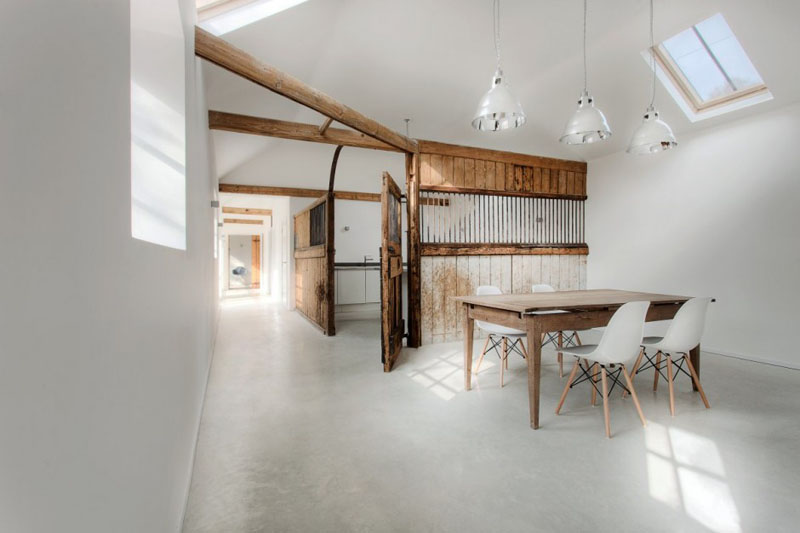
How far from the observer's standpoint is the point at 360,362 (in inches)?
165

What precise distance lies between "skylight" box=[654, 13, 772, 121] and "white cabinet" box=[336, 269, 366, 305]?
5477 millimetres

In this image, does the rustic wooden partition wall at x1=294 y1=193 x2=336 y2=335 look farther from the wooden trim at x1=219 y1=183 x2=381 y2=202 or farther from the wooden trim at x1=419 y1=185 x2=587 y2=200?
the wooden trim at x1=419 y1=185 x2=587 y2=200

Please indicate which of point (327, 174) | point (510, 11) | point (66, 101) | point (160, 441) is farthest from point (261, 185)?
point (66, 101)

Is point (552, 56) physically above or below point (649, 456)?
above

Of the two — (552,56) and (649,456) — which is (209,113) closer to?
(552,56)

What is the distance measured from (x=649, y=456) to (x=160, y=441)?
2.42m

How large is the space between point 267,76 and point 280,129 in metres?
1.61

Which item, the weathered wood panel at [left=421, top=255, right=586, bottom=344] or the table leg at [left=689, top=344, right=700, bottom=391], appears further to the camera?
Answer: the weathered wood panel at [left=421, top=255, right=586, bottom=344]

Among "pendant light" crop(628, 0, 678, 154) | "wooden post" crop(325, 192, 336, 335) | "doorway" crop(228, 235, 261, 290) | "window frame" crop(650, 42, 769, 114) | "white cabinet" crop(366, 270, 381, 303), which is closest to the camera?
"pendant light" crop(628, 0, 678, 154)

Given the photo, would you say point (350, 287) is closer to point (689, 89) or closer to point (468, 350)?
point (468, 350)

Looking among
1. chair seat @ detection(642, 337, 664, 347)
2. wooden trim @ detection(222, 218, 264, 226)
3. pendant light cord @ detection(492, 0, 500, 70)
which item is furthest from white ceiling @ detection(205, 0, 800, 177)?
wooden trim @ detection(222, 218, 264, 226)

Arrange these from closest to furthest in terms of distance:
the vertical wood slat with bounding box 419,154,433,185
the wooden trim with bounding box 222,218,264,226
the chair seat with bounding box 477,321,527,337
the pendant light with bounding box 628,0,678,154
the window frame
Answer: the pendant light with bounding box 628,0,678,154 < the chair seat with bounding box 477,321,527,337 < the window frame < the vertical wood slat with bounding box 419,154,433,185 < the wooden trim with bounding box 222,218,264,226

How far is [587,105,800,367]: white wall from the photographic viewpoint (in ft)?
13.2

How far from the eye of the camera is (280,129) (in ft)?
13.8
